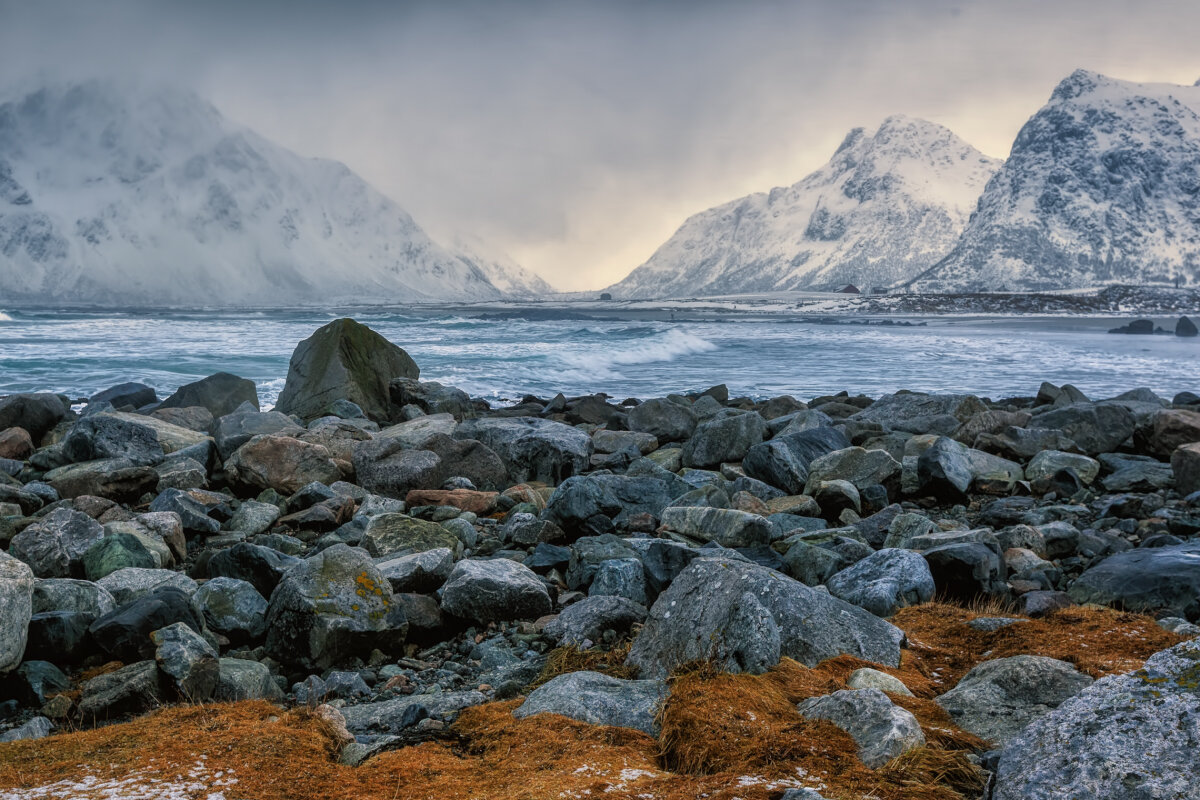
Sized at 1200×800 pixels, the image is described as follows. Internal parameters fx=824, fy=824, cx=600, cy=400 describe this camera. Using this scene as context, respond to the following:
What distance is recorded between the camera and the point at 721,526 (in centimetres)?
703

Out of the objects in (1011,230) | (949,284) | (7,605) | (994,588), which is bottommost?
(994,588)

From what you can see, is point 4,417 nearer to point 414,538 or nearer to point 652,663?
point 414,538

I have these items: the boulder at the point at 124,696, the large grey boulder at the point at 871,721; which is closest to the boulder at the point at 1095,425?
the large grey boulder at the point at 871,721

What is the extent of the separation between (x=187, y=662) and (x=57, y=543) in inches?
108

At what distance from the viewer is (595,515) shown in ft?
25.1

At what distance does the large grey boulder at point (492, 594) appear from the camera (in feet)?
17.2

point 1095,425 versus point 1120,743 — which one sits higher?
point 1120,743

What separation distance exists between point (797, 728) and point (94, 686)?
336 cm


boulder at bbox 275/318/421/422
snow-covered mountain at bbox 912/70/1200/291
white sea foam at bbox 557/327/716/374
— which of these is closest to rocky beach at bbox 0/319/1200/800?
boulder at bbox 275/318/421/422

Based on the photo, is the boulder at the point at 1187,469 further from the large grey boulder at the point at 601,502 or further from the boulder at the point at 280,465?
the boulder at the point at 280,465

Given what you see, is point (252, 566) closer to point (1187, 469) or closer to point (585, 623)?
point (585, 623)

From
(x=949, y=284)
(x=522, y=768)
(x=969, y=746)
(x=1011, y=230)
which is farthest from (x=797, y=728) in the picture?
(x=1011, y=230)

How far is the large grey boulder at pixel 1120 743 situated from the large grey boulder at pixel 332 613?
133 inches

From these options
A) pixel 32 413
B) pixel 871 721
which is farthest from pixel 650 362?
pixel 871 721
